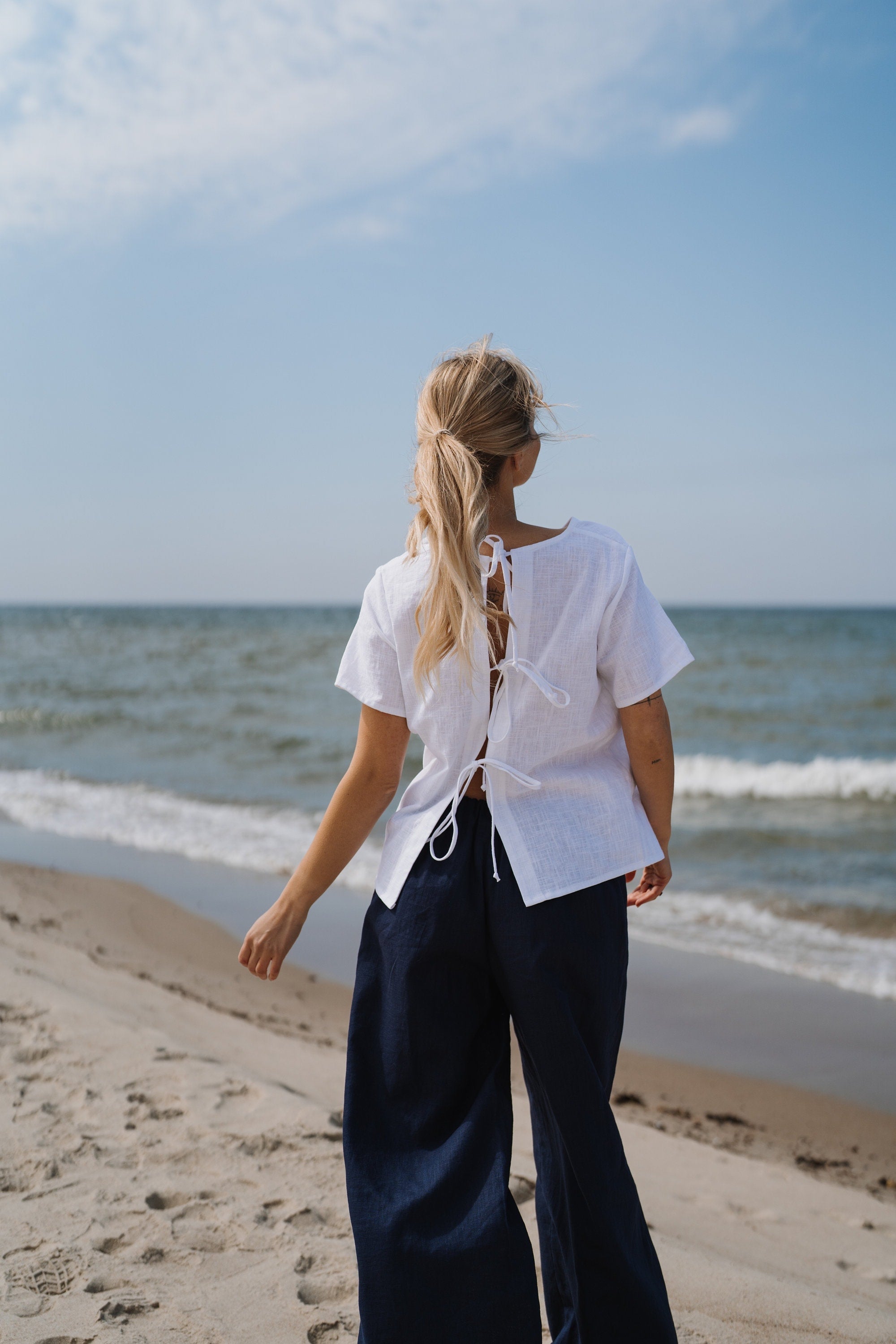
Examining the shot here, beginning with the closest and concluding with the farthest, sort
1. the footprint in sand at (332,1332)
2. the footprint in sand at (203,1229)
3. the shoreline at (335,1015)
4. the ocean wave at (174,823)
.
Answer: the footprint in sand at (332,1332) → the footprint in sand at (203,1229) → the shoreline at (335,1015) → the ocean wave at (174,823)

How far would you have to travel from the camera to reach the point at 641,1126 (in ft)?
11.3

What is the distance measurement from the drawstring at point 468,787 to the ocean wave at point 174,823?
470 cm

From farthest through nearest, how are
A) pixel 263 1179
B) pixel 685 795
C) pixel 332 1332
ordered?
1. pixel 685 795
2. pixel 263 1179
3. pixel 332 1332

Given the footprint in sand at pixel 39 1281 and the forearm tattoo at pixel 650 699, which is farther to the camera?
the footprint in sand at pixel 39 1281

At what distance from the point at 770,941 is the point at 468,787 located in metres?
4.32

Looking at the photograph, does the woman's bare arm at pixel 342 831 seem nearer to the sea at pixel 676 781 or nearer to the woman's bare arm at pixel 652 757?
the woman's bare arm at pixel 652 757

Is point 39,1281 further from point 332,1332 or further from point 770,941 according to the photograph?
point 770,941

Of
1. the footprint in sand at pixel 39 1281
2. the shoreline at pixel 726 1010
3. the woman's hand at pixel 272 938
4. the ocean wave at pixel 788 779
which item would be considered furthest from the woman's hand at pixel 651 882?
the ocean wave at pixel 788 779

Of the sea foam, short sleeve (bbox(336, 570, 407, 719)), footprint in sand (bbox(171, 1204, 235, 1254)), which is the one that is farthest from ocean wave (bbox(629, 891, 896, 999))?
short sleeve (bbox(336, 570, 407, 719))

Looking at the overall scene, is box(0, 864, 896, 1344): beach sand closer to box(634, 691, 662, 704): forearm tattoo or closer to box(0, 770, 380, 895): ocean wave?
box(634, 691, 662, 704): forearm tattoo

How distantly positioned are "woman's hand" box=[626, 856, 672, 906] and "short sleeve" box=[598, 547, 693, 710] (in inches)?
13.3

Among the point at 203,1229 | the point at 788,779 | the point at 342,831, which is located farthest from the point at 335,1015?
the point at 788,779

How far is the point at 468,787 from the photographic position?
1647mm

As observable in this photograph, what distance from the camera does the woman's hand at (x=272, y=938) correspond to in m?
1.76
